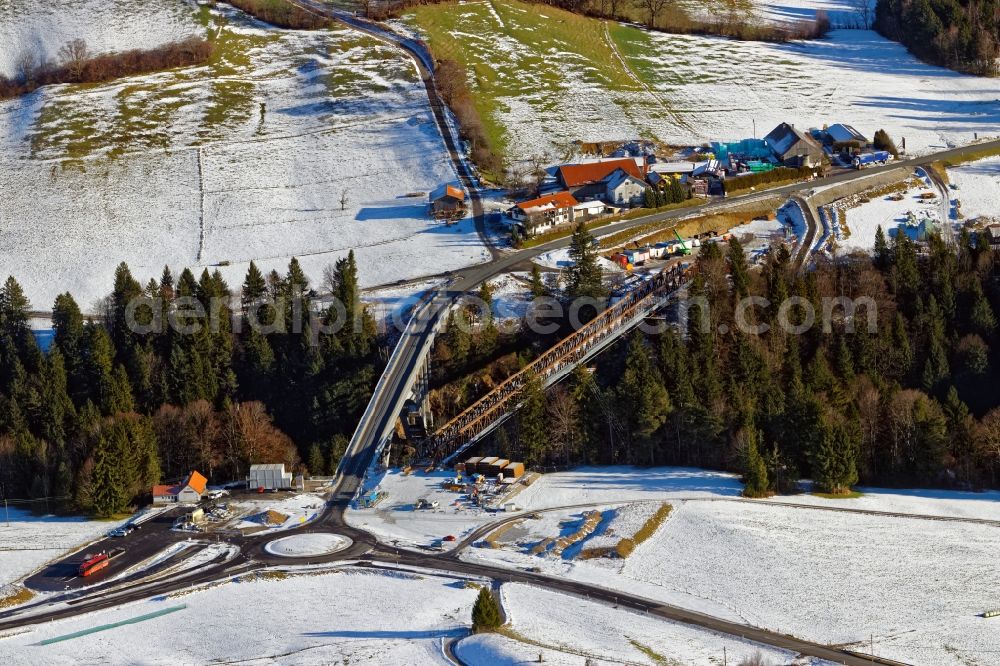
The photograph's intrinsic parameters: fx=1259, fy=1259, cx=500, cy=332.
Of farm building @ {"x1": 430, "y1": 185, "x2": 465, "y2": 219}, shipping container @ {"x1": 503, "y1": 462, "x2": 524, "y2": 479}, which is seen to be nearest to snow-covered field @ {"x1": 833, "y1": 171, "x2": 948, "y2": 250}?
farm building @ {"x1": 430, "y1": 185, "x2": 465, "y2": 219}

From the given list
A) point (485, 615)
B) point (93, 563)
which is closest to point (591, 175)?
point (93, 563)

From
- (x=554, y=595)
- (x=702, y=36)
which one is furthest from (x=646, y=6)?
(x=554, y=595)

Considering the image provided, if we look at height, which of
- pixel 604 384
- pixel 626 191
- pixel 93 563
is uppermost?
pixel 626 191

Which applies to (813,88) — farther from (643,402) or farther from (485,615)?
(485,615)

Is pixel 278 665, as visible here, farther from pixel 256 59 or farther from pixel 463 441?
pixel 256 59

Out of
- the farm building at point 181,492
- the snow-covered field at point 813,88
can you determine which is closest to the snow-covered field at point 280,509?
the farm building at point 181,492

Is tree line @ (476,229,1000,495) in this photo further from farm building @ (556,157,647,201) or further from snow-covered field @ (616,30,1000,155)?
snow-covered field @ (616,30,1000,155)

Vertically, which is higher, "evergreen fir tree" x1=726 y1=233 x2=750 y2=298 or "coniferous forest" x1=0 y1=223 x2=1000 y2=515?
"evergreen fir tree" x1=726 y1=233 x2=750 y2=298
